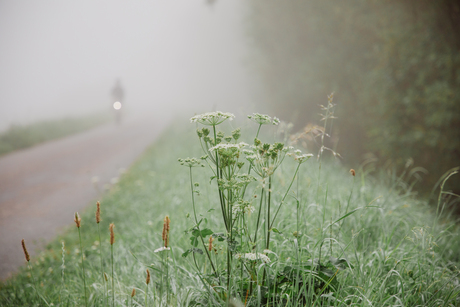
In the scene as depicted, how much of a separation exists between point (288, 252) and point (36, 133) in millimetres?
11901

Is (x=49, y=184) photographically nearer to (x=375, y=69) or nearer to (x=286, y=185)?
(x=286, y=185)

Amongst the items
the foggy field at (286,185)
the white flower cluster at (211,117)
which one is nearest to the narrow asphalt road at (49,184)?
the foggy field at (286,185)

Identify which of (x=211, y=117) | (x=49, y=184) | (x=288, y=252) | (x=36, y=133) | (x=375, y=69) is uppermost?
(x=375, y=69)

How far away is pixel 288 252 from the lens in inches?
86.4

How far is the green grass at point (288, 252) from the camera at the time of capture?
1.69 meters

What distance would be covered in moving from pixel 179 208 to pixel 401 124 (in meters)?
5.62

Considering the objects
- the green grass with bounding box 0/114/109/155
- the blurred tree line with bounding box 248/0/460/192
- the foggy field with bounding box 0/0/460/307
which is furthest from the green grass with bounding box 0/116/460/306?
the green grass with bounding box 0/114/109/155

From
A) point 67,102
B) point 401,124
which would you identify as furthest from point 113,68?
point 401,124

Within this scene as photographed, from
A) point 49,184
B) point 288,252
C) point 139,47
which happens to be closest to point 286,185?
point 288,252

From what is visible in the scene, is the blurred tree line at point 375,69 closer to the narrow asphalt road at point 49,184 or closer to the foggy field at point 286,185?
the foggy field at point 286,185

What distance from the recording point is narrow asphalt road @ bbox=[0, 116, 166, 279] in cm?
398

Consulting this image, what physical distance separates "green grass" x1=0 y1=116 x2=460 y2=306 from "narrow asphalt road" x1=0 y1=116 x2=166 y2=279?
397 mm

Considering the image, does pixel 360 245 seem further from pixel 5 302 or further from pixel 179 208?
pixel 5 302

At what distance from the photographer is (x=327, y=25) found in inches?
346
